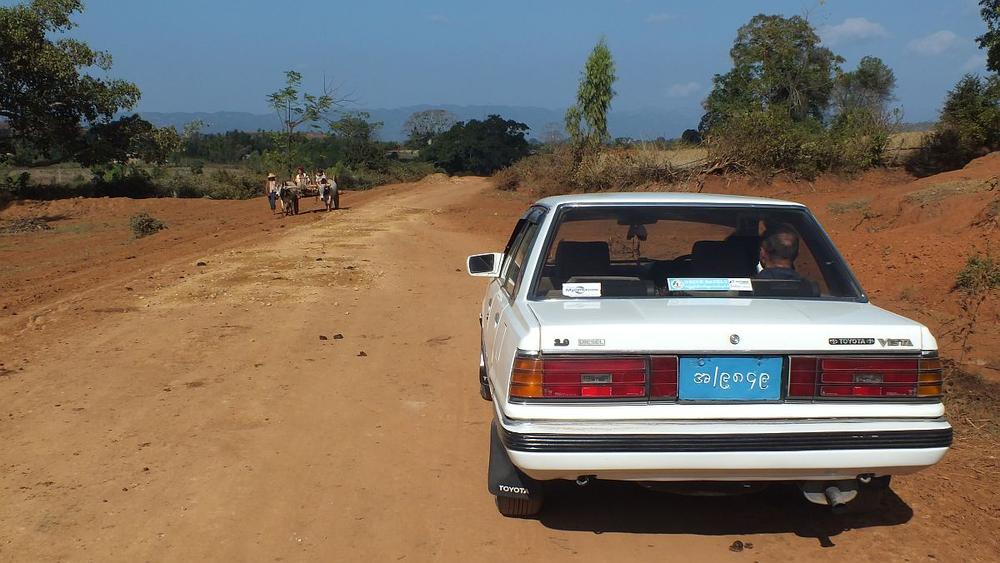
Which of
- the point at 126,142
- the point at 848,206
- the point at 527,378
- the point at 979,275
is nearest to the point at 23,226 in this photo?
the point at 126,142

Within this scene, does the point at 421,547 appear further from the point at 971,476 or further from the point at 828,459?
the point at 971,476

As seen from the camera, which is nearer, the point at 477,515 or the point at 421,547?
the point at 421,547

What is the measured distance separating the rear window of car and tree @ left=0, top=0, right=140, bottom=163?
1158 inches

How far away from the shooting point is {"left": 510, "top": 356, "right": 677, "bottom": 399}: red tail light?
12.1 feet

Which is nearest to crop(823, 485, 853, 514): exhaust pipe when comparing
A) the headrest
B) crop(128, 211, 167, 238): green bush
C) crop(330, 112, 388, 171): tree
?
the headrest

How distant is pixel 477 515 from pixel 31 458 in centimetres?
282

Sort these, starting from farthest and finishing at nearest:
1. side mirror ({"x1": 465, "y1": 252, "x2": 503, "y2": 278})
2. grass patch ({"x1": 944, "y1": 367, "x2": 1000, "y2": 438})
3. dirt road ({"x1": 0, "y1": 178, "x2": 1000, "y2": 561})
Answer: side mirror ({"x1": 465, "y1": 252, "x2": 503, "y2": 278})
grass patch ({"x1": 944, "y1": 367, "x2": 1000, "y2": 438})
dirt road ({"x1": 0, "y1": 178, "x2": 1000, "y2": 561})

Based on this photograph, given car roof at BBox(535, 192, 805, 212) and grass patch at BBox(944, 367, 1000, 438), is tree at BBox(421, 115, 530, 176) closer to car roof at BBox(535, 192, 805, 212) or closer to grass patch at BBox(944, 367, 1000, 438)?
grass patch at BBox(944, 367, 1000, 438)

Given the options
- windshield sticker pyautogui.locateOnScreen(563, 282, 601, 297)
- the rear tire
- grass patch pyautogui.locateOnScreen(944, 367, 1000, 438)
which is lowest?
grass patch pyautogui.locateOnScreen(944, 367, 1000, 438)

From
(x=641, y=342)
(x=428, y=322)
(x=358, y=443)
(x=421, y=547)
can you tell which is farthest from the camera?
(x=428, y=322)

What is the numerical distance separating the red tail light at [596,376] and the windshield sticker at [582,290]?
0.76 m

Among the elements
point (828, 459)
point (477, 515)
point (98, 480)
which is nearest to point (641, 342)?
point (828, 459)

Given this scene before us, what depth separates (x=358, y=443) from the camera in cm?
567

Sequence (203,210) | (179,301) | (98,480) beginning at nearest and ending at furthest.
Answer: (98,480)
(179,301)
(203,210)
